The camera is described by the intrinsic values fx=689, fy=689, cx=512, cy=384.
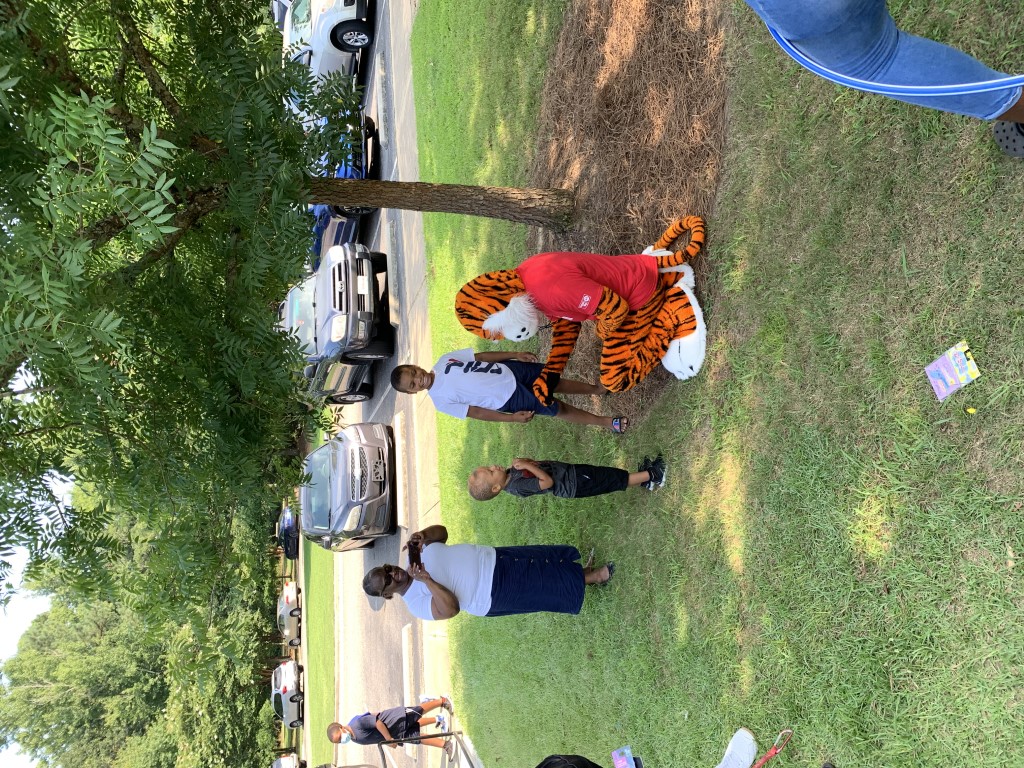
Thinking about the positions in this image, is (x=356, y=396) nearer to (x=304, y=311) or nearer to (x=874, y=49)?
(x=304, y=311)

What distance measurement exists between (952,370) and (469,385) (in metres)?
3.12

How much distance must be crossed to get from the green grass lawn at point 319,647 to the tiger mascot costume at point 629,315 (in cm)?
1168

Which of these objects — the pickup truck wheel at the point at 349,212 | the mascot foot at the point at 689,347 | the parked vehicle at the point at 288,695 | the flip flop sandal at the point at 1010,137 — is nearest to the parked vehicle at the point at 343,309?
the pickup truck wheel at the point at 349,212

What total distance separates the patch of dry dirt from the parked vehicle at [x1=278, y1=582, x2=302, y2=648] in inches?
658

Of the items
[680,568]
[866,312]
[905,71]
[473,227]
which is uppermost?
[473,227]

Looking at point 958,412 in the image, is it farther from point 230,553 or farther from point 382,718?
point 382,718

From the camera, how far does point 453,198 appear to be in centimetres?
551

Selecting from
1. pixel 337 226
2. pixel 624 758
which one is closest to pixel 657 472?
pixel 624 758

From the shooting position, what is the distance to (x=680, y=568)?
15.9 feet

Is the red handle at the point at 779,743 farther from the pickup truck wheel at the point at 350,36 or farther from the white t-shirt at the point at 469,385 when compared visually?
the pickup truck wheel at the point at 350,36

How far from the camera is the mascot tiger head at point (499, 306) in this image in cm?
470

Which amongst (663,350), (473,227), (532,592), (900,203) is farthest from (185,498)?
(473,227)

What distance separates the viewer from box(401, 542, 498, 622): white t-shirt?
17.2 ft

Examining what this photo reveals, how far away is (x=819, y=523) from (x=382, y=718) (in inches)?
263
